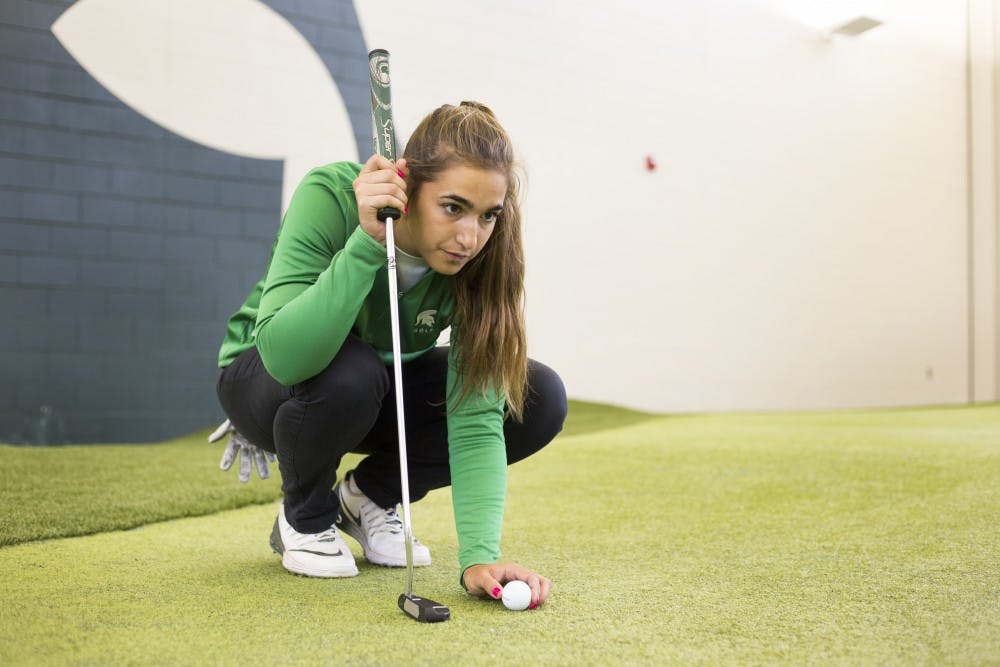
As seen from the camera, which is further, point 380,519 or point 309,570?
point 380,519

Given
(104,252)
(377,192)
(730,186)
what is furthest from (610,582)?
(730,186)

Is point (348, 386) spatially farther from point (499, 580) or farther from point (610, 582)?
point (610, 582)

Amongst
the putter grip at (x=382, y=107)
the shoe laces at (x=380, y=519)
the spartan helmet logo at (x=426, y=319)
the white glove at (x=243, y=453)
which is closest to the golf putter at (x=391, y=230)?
the putter grip at (x=382, y=107)

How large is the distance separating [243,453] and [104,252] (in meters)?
2.76

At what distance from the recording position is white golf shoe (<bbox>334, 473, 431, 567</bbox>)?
155 cm

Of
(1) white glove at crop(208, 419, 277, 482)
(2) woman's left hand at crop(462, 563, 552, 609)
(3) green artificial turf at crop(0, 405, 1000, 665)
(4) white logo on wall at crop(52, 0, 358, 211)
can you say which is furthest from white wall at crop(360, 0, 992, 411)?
(2) woman's left hand at crop(462, 563, 552, 609)

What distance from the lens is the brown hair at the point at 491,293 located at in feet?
4.24

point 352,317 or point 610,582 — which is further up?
point 352,317

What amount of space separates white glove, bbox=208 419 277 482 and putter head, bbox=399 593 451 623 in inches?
23.8

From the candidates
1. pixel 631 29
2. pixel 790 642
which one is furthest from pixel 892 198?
pixel 790 642

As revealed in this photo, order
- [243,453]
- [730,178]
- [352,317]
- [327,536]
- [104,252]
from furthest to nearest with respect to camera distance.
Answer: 1. [730,178]
2. [104,252]
3. [243,453]
4. [327,536]
5. [352,317]

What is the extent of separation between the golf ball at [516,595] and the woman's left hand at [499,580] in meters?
0.02

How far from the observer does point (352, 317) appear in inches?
48.3

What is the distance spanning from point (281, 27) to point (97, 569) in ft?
11.9
